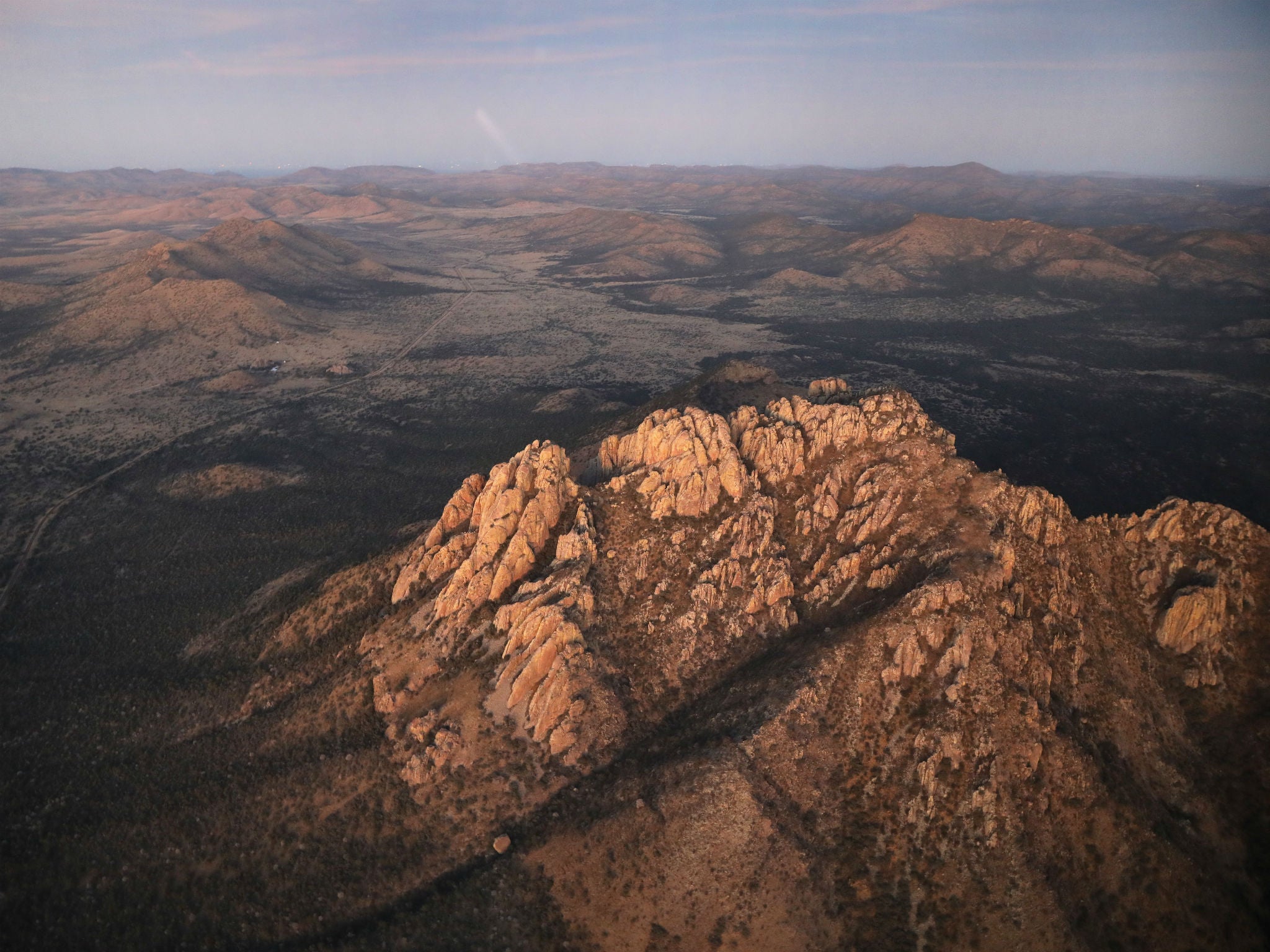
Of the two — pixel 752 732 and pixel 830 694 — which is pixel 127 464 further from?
pixel 830 694

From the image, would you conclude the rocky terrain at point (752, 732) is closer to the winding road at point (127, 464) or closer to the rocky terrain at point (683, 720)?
the rocky terrain at point (683, 720)

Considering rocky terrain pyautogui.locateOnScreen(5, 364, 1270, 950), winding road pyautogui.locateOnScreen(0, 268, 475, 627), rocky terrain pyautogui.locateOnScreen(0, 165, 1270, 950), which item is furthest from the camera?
winding road pyautogui.locateOnScreen(0, 268, 475, 627)

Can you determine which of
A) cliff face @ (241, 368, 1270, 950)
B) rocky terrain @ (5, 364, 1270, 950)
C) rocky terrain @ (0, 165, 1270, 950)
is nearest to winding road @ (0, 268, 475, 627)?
rocky terrain @ (0, 165, 1270, 950)

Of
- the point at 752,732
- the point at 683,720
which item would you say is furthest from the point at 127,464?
the point at 752,732

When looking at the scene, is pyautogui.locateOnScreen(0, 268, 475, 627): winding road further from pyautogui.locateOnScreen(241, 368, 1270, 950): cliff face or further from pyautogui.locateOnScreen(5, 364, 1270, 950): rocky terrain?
pyautogui.locateOnScreen(241, 368, 1270, 950): cliff face

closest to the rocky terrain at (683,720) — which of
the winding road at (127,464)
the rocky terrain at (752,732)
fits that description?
the rocky terrain at (752,732)

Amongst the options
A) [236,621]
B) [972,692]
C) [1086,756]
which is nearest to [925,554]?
[972,692]
